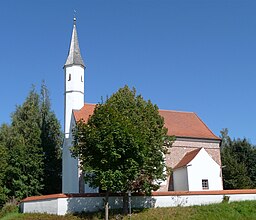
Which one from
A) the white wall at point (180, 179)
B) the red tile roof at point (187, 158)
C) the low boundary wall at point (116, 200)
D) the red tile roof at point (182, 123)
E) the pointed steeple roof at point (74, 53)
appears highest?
the pointed steeple roof at point (74, 53)

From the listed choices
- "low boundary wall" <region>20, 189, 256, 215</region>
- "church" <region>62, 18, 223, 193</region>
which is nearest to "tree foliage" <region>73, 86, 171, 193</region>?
"low boundary wall" <region>20, 189, 256, 215</region>

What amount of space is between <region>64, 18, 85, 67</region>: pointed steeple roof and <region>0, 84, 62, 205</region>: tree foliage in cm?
819

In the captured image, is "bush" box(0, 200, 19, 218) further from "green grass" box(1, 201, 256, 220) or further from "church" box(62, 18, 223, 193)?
"church" box(62, 18, 223, 193)

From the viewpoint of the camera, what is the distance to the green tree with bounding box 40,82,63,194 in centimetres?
4197

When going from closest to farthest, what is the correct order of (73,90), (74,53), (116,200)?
(116,200)
(73,90)
(74,53)

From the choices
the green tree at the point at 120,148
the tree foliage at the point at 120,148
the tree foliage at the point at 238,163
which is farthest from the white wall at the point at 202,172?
the tree foliage at the point at 120,148

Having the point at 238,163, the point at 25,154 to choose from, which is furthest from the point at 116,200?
the point at 238,163

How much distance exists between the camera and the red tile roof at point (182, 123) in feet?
127

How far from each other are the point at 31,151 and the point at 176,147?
1527 cm

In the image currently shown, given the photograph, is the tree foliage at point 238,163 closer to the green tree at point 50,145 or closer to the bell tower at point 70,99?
the bell tower at point 70,99

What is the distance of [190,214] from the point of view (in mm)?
25562

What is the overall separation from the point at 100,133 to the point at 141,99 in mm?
6049

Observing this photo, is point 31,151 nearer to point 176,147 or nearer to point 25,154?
point 25,154

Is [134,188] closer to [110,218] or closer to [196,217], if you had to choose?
[110,218]
